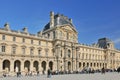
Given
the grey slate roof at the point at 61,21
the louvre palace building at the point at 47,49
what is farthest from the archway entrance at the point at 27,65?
the grey slate roof at the point at 61,21

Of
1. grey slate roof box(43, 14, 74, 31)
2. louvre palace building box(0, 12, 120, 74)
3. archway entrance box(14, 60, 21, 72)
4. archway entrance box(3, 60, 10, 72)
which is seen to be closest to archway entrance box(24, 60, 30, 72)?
louvre palace building box(0, 12, 120, 74)

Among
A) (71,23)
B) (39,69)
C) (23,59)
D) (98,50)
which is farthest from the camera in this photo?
(98,50)

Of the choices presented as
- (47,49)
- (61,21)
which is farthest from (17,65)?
(61,21)

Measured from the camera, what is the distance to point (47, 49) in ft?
222

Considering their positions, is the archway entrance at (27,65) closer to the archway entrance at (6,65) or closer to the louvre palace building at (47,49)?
the louvre palace building at (47,49)

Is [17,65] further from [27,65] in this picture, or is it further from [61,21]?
[61,21]

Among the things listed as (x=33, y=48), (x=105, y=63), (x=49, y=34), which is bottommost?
(x=105, y=63)

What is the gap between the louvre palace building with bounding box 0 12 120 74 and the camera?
56.2m

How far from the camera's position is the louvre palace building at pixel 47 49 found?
185ft

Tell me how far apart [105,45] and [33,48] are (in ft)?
184

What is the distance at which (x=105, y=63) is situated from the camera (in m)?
103

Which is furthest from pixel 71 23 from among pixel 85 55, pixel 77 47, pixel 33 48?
pixel 33 48

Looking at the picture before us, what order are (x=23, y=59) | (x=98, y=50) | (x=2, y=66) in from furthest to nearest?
(x=98, y=50) → (x=23, y=59) → (x=2, y=66)

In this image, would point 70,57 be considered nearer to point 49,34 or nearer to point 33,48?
point 49,34
